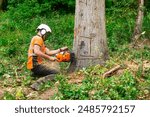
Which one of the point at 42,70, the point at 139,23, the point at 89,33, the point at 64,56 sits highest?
the point at 139,23

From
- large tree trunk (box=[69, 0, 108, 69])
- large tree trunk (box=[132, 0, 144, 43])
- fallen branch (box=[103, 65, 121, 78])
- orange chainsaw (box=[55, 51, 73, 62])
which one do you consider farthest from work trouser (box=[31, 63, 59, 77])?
large tree trunk (box=[132, 0, 144, 43])

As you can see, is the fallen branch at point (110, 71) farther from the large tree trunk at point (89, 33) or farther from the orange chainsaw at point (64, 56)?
the orange chainsaw at point (64, 56)

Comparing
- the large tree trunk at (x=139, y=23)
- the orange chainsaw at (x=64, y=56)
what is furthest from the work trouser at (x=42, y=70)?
the large tree trunk at (x=139, y=23)

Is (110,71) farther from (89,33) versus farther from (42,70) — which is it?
(42,70)

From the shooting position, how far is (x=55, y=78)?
38.1 feet

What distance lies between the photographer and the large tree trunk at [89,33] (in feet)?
39.6

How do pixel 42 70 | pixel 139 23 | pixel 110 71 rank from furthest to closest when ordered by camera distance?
pixel 139 23 → pixel 42 70 → pixel 110 71

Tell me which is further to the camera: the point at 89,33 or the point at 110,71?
the point at 89,33

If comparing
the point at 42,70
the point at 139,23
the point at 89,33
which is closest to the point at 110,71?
the point at 89,33

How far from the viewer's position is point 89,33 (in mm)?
12156

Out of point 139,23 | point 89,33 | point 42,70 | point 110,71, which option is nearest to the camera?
point 110,71

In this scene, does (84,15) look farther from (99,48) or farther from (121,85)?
(121,85)

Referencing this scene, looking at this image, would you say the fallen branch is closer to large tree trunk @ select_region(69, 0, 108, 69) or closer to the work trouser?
large tree trunk @ select_region(69, 0, 108, 69)

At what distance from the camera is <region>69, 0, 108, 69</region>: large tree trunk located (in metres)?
12.1
